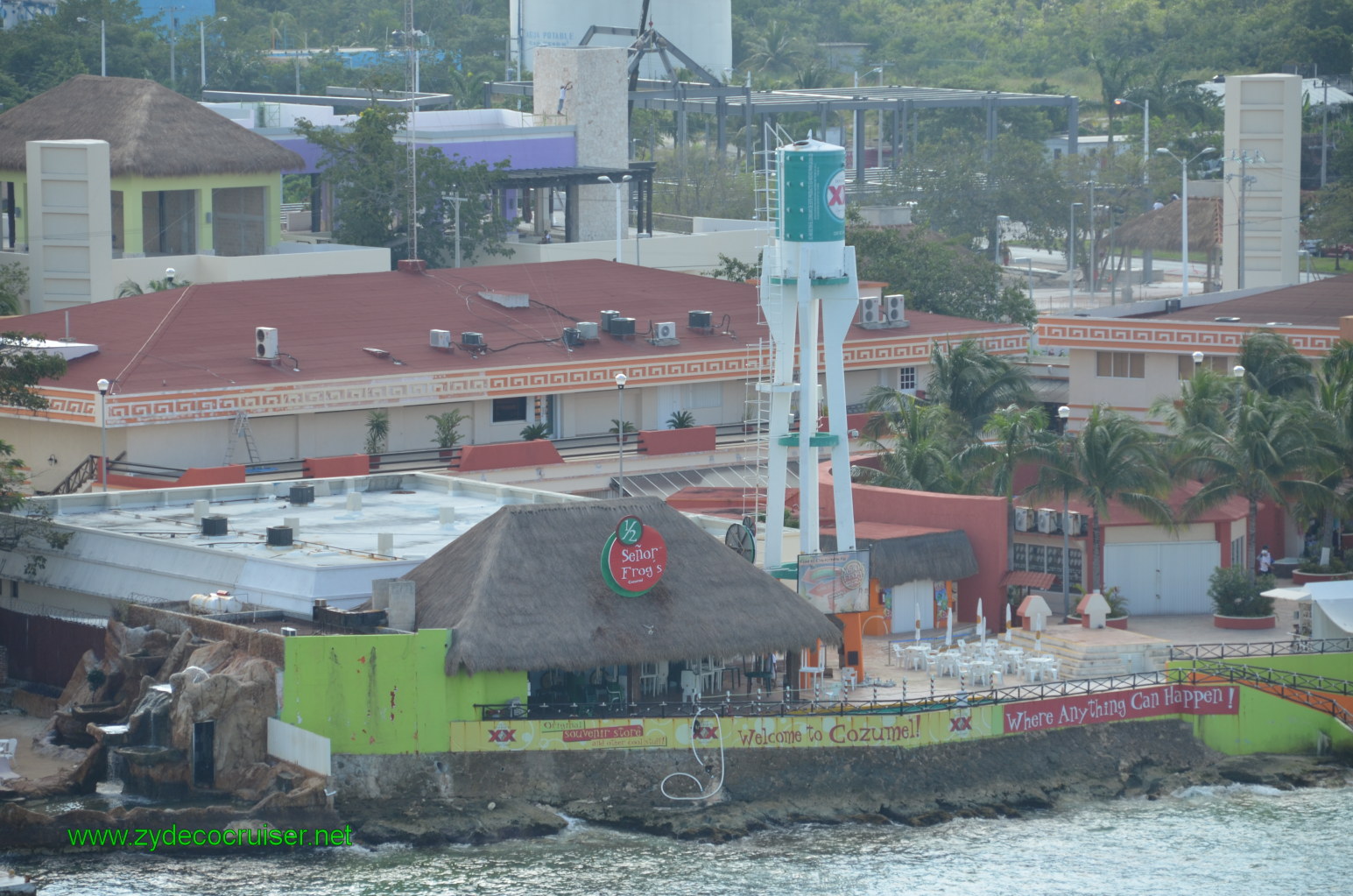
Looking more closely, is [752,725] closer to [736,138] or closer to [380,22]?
[736,138]

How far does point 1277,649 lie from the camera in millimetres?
57906

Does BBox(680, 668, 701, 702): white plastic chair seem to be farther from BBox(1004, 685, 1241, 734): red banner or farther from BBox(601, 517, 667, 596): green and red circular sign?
BBox(1004, 685, 1241, 734): red banner

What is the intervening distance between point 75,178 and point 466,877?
49.2 m

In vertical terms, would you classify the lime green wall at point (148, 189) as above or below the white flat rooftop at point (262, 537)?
above

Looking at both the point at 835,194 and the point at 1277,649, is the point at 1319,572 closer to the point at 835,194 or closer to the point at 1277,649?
the point at 1277,649

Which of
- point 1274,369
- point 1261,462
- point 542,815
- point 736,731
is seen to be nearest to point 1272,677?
point 1261,462

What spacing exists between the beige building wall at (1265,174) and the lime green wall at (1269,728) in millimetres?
51031

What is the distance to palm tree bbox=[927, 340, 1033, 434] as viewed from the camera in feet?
229

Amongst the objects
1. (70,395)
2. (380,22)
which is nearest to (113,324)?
(70,395)

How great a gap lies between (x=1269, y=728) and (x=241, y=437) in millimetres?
29159

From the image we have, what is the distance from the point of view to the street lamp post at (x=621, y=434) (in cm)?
6568

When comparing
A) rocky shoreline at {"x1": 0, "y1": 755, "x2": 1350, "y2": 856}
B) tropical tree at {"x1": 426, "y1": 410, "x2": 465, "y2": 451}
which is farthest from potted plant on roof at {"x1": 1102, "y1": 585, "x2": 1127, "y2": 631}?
tropical tree at {"x1": 426, "y1": 410, "x2": 465, "y2": 451}

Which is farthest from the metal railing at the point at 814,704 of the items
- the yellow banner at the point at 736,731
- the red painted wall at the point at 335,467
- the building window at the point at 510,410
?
the building window at the point at 510,410

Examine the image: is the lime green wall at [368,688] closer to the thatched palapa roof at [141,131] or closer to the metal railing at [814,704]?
the metal railing at [814,704]
